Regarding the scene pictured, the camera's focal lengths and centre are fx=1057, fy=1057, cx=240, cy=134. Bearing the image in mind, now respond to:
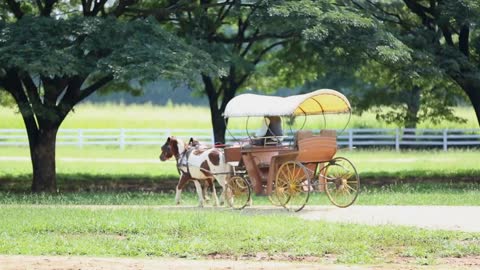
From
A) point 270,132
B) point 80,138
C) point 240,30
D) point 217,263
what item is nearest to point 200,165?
point 270,132

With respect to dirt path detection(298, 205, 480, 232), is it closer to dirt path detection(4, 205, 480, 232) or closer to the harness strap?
dirt path detection(4, 205, 480, 232)

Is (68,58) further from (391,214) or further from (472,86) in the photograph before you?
(472,86)

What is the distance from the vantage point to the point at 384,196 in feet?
79.3

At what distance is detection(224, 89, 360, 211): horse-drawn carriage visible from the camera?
20891mm

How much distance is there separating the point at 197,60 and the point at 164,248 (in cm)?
1112

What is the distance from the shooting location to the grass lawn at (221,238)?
14.6 m

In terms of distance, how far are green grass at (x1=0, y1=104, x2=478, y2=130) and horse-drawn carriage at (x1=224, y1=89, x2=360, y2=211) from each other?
41372 mm

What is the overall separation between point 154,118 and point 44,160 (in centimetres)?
4969

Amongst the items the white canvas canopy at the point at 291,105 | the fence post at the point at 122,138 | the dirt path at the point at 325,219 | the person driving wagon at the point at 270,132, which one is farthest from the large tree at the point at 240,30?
the fence post at the point at 122,138

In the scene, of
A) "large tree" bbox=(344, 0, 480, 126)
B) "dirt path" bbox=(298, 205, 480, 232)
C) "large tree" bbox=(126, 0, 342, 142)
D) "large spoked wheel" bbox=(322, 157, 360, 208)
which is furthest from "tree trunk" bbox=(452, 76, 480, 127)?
"dirt path" bbox=(298, 205, 480, 232)

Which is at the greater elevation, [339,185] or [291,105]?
[291,105]

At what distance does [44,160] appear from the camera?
28922 millimetres

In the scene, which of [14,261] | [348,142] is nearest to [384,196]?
[14,261]

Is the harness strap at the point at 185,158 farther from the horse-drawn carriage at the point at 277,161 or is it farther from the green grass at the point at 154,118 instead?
the green grass at the point at 154,118
